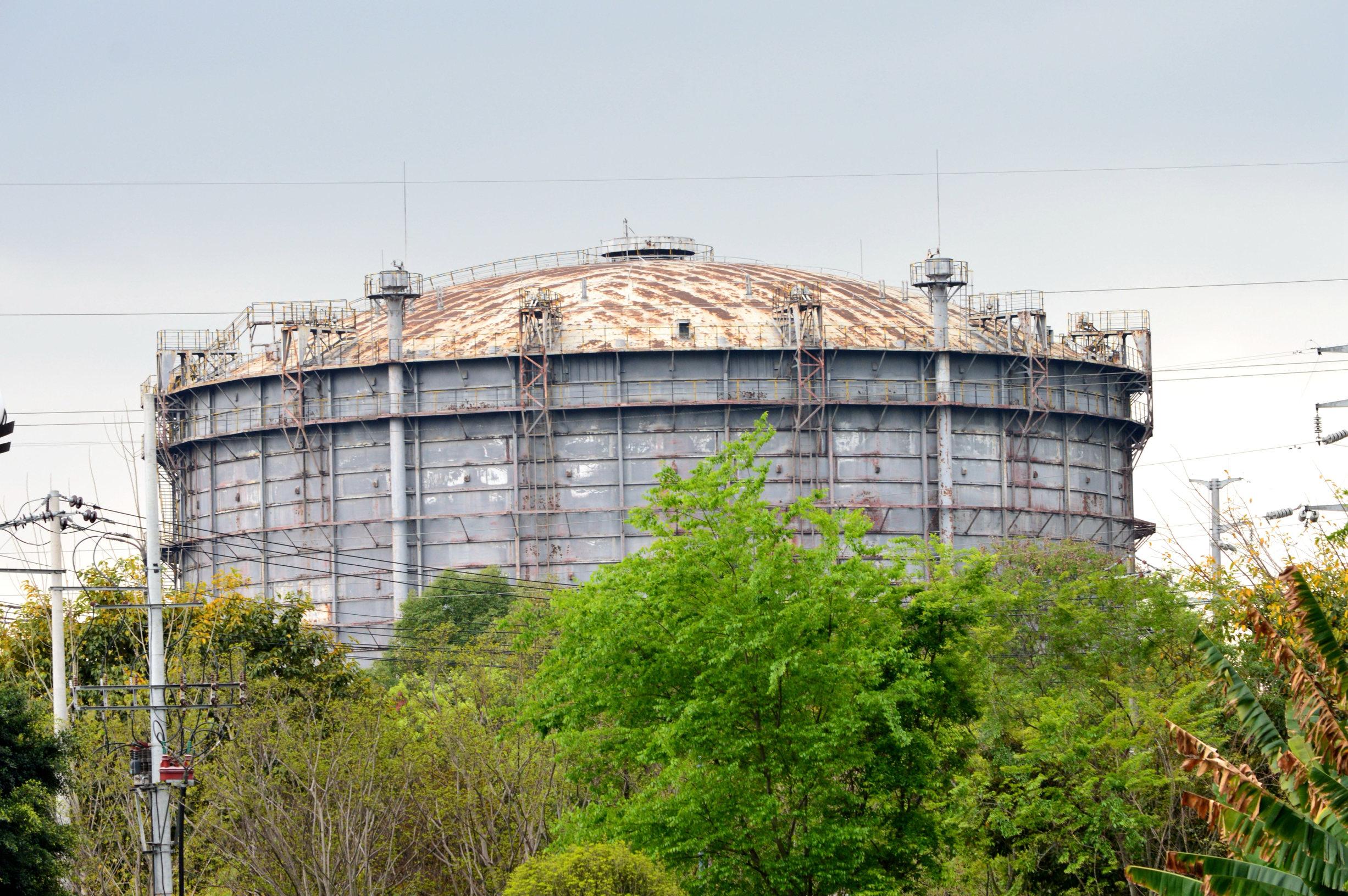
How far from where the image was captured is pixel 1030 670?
3722 cm

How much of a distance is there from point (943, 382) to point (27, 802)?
41.9 metres

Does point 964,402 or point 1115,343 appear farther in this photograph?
point 1115,343

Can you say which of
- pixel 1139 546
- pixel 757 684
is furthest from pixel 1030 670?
pixel 1139 546

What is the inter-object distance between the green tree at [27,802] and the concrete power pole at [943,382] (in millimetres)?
Result: 38489

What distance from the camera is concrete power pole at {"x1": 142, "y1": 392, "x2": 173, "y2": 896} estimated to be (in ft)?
80.8

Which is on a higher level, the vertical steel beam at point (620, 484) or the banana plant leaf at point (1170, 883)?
the vertical steel beam at point (620, 484)

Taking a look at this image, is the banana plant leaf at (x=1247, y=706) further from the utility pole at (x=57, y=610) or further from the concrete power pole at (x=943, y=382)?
the concrete power pole at (x=943, y=382)

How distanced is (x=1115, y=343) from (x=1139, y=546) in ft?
24.4

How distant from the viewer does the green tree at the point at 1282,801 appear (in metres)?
14.6

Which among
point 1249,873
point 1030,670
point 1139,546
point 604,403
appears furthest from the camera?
point 1139,546

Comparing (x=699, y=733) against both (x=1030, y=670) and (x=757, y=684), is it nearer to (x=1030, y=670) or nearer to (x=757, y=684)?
(x=757, y=684)

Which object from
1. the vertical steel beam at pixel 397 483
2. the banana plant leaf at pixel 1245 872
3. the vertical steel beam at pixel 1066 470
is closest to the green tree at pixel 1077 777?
the banana plant leaf at pixel 1245 872

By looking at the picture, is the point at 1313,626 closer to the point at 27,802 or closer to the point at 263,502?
the point at 27,802

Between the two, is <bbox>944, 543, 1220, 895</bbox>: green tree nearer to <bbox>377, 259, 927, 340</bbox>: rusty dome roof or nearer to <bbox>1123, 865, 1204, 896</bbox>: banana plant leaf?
<bbox>1123, 865, 1204, 896</bbox>: banana plant leaf
